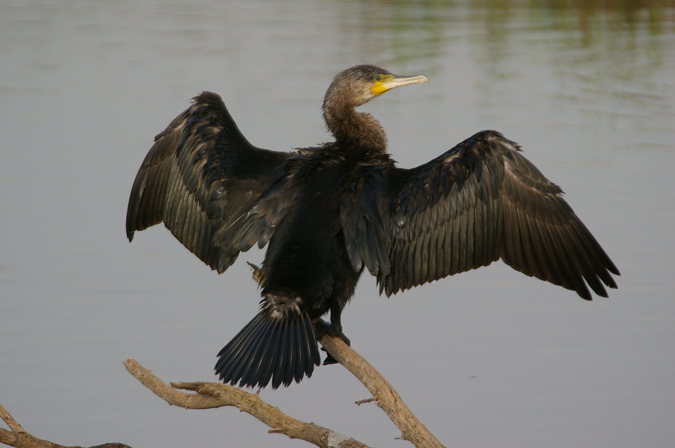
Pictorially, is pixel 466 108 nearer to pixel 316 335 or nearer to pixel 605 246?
pixel 605 246

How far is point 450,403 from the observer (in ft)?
21.1

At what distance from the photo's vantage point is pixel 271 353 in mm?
4449

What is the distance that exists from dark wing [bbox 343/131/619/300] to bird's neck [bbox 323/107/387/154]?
39cm

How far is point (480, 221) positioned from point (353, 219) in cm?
64

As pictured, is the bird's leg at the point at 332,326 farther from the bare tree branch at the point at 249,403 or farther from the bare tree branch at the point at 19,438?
the bare tree branch at the point at 19,438

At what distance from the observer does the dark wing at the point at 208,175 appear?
17.4 feet

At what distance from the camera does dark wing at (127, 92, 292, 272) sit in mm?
5297

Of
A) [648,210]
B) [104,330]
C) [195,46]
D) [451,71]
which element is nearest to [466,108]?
[451,71]

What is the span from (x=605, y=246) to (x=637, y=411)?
1.96 meters

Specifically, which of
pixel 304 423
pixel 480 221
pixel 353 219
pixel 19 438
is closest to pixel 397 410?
pixel 304 423

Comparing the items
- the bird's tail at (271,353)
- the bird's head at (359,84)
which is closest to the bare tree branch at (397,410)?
the bird's tail at (271,353)

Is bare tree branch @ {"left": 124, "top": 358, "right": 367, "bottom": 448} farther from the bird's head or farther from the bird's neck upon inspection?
the bird's head

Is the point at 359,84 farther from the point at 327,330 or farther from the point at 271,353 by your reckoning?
the point at 271,353

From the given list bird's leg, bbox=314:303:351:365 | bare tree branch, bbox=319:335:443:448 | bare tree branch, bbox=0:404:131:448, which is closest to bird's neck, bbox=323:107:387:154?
bird's leg, bbox=314:303:351:365
